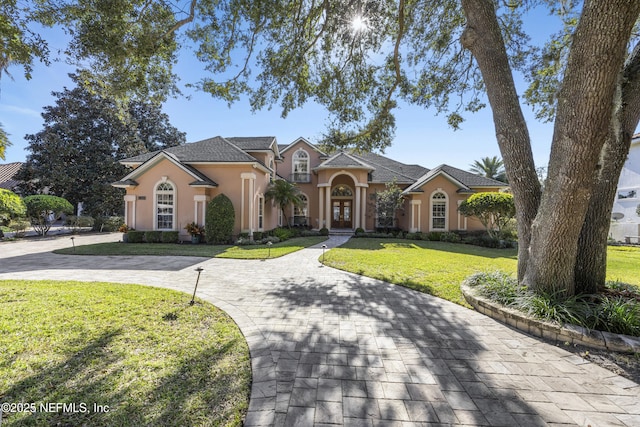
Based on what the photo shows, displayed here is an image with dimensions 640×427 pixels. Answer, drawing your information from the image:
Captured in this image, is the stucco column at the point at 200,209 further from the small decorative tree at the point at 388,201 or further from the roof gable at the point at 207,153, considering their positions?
the small decorative tree at the point at 388,201

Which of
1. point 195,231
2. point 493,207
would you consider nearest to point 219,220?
point 195,231

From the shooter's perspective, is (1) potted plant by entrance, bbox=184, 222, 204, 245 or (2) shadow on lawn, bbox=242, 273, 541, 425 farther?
(1) potted plant by entrance, bbox=184, 222, 204, 245

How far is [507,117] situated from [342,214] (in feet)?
61.3

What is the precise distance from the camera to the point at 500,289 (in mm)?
5289

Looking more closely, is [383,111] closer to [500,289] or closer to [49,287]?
[500,289]

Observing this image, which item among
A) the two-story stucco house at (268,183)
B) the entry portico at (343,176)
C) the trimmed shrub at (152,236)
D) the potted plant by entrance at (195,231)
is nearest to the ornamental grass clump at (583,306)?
the two-story stucco house at (268,183)

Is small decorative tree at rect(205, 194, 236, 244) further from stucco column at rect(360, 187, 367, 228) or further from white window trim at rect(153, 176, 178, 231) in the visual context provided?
stucco column at rect(360, 187, 367, 228)

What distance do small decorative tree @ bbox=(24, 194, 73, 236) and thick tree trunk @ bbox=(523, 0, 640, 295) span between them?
27.4 meters

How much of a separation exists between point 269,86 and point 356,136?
13.6 feet

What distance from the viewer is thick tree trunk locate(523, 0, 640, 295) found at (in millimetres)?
3678

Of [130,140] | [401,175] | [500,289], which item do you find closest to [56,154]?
[130,140]

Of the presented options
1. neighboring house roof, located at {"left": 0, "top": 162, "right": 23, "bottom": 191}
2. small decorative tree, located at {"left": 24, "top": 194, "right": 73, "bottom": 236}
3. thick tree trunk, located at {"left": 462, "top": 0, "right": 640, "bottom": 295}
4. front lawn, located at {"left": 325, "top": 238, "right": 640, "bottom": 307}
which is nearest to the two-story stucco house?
small decorative tree, located at {"left": 24, "top": 194, "right": 73, "bottom": 236}

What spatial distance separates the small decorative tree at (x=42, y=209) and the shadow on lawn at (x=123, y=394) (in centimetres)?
2245

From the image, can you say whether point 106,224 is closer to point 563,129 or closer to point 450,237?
point 450,237
